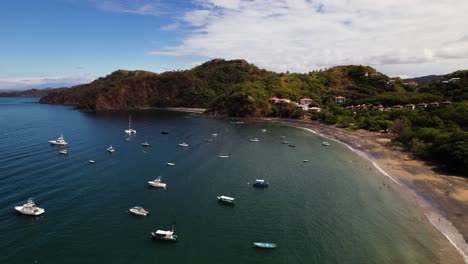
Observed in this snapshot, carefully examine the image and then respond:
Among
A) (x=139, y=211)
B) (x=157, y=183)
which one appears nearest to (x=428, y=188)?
(x=157, y=183)

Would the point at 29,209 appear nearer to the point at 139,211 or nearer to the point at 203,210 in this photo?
the point at 139,211

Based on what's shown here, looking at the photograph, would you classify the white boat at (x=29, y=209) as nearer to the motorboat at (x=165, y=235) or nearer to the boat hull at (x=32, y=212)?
the boat hull at (x=32, y=212)

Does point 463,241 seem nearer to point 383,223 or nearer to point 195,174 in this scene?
point 383,223

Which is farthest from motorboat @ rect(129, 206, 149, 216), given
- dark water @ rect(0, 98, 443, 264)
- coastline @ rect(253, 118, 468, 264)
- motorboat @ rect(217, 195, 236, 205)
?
coastline @ rect(253, 118, 468, 264)

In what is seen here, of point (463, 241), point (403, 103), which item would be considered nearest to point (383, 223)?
point (463, 241)

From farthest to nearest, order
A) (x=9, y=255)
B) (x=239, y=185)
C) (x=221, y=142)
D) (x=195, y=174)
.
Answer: (x=221, y=142) → (x=195, y=174) → (x=239, y=185) → (x=9, y=255)

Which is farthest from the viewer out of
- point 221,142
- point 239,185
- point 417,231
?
point 221,142
